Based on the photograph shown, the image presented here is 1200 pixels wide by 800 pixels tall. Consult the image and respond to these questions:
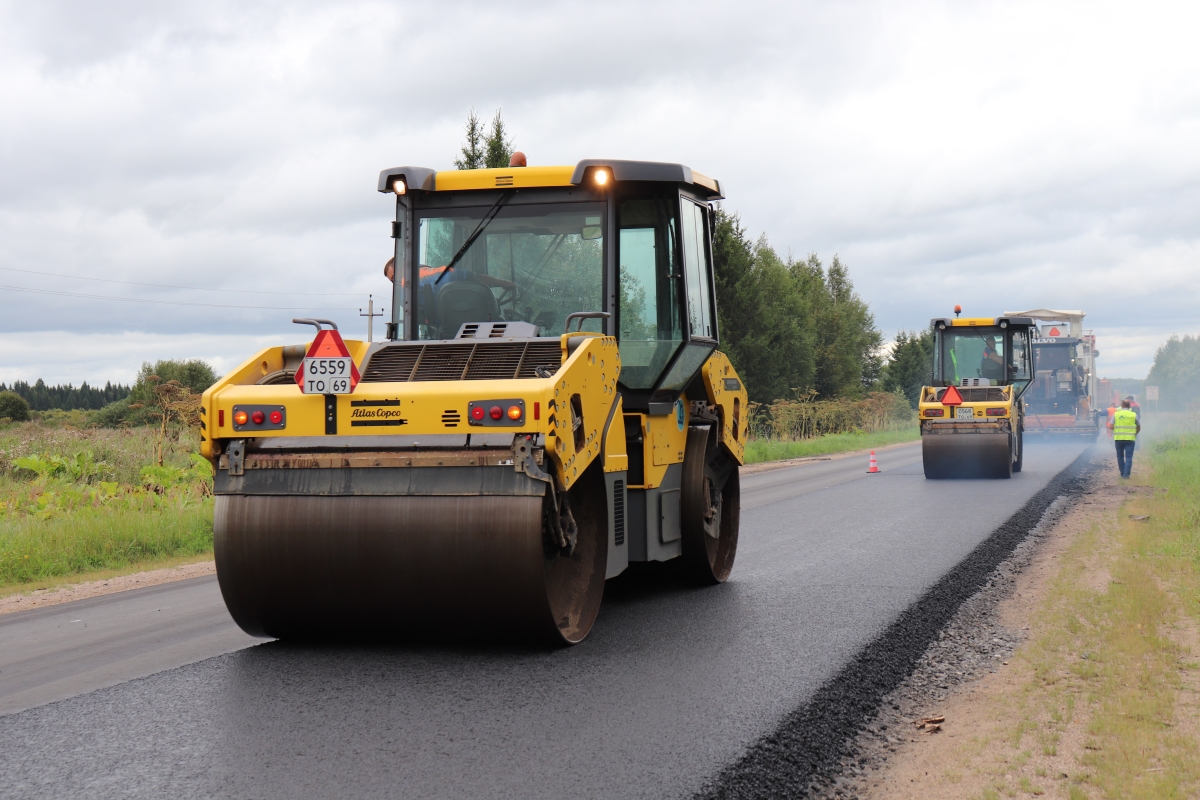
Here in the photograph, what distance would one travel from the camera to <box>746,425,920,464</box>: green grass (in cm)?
2766

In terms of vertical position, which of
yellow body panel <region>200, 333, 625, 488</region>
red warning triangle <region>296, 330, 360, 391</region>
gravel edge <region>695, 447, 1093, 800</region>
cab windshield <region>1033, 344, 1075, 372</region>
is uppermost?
cab windshield <region>1033, 344, 1075, 372</region>

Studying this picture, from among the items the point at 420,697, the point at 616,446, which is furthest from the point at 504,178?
the point at 420,697

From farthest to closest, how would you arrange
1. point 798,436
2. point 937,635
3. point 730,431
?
point 798,436 < point 730,431 < point 937,635

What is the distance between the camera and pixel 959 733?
487 cm

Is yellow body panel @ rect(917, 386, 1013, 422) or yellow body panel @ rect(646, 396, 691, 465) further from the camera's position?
yellow body panel @ rect(917, 386, 1013, 422)

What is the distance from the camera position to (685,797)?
3754mm

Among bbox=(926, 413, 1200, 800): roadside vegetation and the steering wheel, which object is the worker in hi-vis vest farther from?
the steering wheel

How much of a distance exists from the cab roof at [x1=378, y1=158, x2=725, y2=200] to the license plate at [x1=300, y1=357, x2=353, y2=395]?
186 centimetres

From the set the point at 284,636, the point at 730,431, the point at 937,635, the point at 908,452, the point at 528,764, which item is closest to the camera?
the point at 528,764

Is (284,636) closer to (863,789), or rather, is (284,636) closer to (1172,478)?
(863,789)

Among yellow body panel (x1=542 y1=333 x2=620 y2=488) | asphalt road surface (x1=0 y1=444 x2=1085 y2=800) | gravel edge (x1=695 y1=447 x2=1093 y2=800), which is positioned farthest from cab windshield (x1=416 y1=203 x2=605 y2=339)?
gravel edge (x1=695 y1=447 x2=1093 y2=800)

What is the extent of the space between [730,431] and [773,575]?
4.15 feet

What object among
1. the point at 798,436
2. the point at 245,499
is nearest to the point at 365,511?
the point at 245,499

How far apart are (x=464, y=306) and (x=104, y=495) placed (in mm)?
7868
